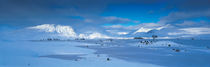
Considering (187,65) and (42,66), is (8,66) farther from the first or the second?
(187,65)

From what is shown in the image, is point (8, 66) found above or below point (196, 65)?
above

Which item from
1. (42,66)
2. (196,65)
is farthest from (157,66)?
(42,66)

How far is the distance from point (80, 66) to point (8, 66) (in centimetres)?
392

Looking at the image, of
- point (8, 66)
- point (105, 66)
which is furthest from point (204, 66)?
point (8, 66)

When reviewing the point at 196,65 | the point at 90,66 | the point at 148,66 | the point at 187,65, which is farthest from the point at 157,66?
the point at 90,66

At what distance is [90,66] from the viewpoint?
8.79 metres

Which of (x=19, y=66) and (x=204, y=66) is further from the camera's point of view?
(x=204, y=66)

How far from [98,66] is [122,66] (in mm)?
1453

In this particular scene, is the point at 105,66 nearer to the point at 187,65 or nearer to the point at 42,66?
the point at 42,66

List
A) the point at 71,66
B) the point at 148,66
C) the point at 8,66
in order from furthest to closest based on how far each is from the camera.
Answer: the point at 148,66, the point at 71,66, the point at 8,66

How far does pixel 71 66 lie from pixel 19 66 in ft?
9.35

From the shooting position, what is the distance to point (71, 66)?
870 centimetres

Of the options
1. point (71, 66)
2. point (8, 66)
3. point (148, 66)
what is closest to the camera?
point (8, 66)

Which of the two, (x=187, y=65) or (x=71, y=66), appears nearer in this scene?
(x=71, y=66)
